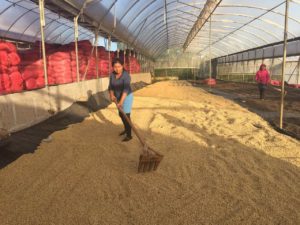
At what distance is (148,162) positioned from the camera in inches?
161

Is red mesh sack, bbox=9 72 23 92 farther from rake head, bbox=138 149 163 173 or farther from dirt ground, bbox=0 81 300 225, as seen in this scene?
rake head, bbox=138 149 163 173

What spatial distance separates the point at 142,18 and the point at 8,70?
12272 millimetres

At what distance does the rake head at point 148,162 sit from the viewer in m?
4.05

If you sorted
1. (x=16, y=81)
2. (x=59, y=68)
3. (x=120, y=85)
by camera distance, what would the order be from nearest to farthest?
(x=120, y=85) < (x=16, y=81) < (x=59, y=68)

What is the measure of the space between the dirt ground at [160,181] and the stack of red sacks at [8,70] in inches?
Answer: 49.8

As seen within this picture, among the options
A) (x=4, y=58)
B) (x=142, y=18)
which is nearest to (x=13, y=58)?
(x=4, y=58)

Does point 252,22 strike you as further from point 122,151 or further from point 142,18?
point 122,151

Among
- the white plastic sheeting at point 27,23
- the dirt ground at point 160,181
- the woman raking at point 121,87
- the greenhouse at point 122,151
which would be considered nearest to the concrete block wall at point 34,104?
the greenhouse at point 122,151

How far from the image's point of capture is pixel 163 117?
7793 mm

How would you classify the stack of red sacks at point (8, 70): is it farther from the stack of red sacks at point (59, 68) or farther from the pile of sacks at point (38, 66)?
the stack of red sacks at point (59, 68)

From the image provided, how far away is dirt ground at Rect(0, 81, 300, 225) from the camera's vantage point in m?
2.98

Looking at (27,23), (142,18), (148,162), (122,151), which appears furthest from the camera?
(142,18)

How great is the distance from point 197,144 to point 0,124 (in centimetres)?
320

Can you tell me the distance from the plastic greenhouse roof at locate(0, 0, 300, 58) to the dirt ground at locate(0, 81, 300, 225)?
4.72 meters
